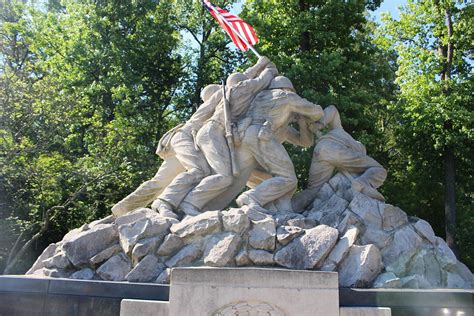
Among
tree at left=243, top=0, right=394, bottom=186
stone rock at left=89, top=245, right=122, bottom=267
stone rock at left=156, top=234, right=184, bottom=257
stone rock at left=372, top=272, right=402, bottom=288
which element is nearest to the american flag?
tree at left=243, top=0, right=394, bottom=186

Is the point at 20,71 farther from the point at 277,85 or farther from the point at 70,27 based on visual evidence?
the point at 277,85

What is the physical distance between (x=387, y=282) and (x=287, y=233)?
1353 mm

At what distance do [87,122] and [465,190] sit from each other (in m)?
13.1

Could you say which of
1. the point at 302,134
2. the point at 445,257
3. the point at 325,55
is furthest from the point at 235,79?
the point at 325,55

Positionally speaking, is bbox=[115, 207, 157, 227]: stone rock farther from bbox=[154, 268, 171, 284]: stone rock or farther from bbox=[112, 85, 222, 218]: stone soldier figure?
bbox=[154, 268, 171, 284]: stone rock

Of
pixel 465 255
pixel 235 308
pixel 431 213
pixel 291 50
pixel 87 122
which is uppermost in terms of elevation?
pixel 291 50

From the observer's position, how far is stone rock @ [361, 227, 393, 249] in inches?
270

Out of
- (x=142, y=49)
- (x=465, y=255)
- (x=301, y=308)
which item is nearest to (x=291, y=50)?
(x=142, y=49)

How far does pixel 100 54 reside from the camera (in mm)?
18641

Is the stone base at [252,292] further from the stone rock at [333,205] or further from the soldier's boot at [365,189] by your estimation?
the soldier's boot at [365,189]

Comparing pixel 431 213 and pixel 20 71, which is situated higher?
pixel 20 71

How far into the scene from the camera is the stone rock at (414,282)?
20.8 ft

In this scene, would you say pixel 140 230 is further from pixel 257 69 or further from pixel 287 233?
pixel 257 69

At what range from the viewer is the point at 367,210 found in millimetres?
7312
